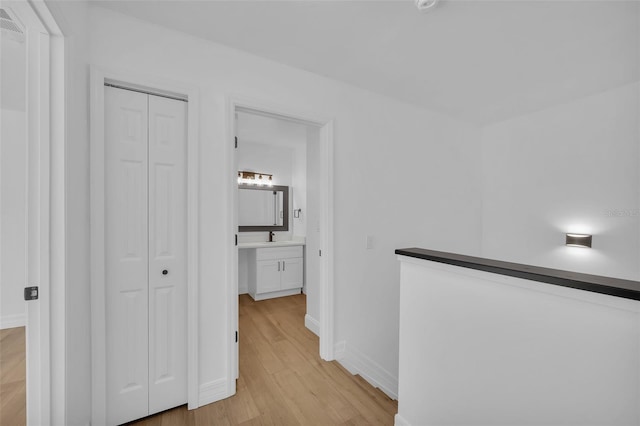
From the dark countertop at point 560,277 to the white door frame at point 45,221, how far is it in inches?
71.7

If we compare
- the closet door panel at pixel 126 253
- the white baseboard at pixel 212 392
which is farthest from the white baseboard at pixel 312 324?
the closet door panel at pixel 126 253

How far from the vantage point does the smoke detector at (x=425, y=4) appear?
1435mm

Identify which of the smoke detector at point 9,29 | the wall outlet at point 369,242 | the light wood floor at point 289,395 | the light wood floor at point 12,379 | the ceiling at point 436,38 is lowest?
the light wood floor at point 289,395

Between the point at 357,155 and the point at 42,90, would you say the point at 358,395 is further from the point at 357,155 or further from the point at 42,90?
the point at 42,90

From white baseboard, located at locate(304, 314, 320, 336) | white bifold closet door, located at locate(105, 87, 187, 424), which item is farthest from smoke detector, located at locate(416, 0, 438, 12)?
white baseboard, located at locate(304, 314, 320, 336)

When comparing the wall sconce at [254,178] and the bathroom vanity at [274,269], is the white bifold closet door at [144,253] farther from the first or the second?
the wall sconce at [254,178]

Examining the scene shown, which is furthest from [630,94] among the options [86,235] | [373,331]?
[86,235]

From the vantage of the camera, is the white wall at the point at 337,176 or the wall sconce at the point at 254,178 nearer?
the white wall at the point at 337,176

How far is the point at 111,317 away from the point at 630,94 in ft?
15.2

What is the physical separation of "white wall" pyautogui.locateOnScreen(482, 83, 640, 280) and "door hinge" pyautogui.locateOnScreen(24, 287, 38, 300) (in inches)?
168

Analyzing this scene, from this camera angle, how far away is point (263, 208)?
441 cm

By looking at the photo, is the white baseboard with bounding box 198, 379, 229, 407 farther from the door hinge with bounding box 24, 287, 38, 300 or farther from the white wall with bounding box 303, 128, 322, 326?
the white wall with bounding box 303, 128, 322, 326

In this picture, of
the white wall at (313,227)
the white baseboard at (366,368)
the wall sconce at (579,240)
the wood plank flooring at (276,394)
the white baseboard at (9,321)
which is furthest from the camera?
the white wall at (313,227)

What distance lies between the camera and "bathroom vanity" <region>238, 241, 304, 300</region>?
381 centimetres
